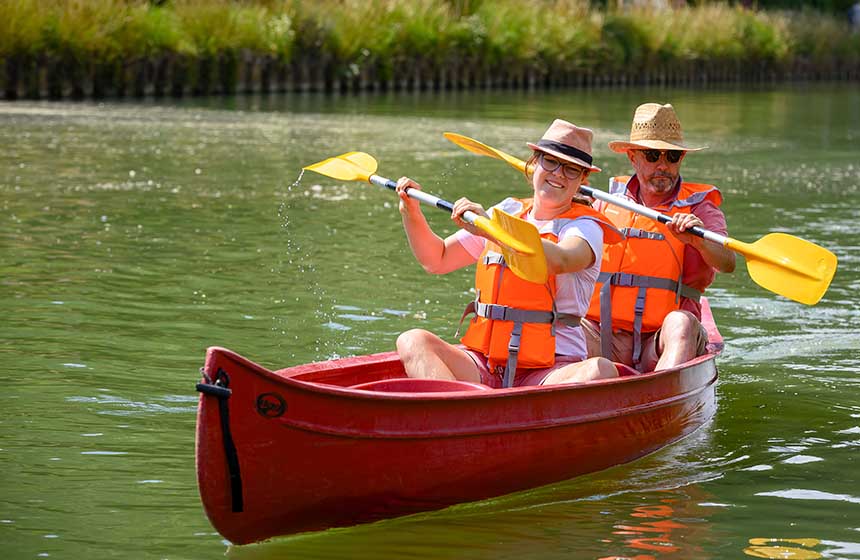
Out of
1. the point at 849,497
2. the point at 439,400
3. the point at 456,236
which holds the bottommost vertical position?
the point at 849,497

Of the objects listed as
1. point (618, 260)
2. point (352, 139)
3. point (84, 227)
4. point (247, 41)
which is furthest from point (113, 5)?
point (618, 260)

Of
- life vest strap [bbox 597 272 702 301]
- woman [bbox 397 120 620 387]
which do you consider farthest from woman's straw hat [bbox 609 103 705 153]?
woman [bbox 397 120 620 387]

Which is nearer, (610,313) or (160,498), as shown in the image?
(160,498)

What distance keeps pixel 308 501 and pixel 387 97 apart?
21695 millimetres

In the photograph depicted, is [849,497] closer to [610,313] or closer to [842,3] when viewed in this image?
[610,313]

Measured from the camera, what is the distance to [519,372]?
559 centimetres

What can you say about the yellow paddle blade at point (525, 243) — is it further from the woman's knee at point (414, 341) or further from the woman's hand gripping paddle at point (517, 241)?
the woman's knee at point (414, 341)

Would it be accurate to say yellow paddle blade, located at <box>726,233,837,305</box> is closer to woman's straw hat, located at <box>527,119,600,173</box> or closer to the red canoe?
the red canoe

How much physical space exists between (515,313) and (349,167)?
124 centimetres

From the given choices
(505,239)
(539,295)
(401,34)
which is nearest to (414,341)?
(539,295)

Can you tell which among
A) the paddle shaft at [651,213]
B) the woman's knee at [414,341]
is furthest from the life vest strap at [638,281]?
the woman's knee at [414,341]

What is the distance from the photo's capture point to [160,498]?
17.3 ft

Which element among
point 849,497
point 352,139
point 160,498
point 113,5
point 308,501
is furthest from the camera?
point 113,5

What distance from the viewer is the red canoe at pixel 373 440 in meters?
4.58
